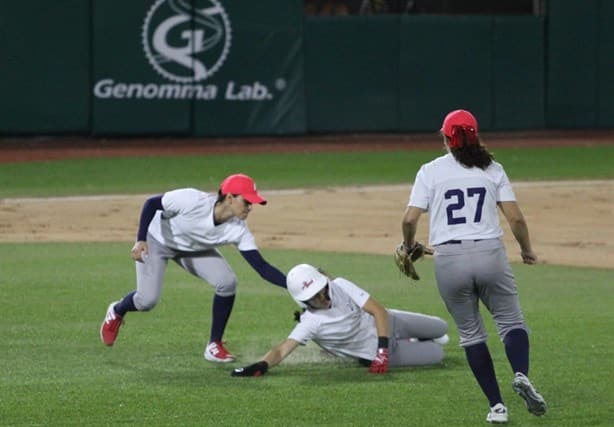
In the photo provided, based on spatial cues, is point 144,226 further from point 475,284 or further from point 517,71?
point 517,71

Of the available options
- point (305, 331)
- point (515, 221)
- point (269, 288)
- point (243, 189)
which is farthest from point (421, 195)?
point (269, 288)

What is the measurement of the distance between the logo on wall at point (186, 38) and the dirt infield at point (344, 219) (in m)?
2.68

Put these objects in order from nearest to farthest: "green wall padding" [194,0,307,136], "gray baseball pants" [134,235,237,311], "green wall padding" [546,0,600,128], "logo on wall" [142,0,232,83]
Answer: "gray baseball pants" [134,235,237,311] → "logo on wall" [142,0,232,83] → "green wall padding" [194,0,307,136] → "green wall padding" [546,0,600,128]

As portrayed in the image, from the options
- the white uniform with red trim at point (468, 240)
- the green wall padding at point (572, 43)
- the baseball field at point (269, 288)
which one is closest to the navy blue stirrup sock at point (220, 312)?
the baseball field at point (269, 288)

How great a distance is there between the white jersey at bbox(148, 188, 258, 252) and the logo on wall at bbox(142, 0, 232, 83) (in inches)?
591

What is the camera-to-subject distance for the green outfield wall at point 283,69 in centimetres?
2367

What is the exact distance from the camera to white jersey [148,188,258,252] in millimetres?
9297

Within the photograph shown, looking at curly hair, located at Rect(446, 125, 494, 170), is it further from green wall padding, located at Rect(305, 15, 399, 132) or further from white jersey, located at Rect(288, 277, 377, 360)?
green wall padding, located at Rect(305, 15, 399, 132)

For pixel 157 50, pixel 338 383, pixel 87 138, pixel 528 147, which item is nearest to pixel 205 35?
pixel 157 50

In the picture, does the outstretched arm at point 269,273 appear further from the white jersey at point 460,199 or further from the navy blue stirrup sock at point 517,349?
the navy blue stirrup sock at point 517,349

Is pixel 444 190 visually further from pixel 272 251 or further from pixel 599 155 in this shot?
pixel 599 155

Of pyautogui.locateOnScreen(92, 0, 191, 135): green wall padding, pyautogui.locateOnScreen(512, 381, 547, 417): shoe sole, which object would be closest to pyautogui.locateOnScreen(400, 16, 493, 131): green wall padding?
pyautogui.locateOnScreen(92, 0, 191, 135): green wall padding

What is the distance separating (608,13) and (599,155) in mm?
3247

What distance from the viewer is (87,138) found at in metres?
24.6
